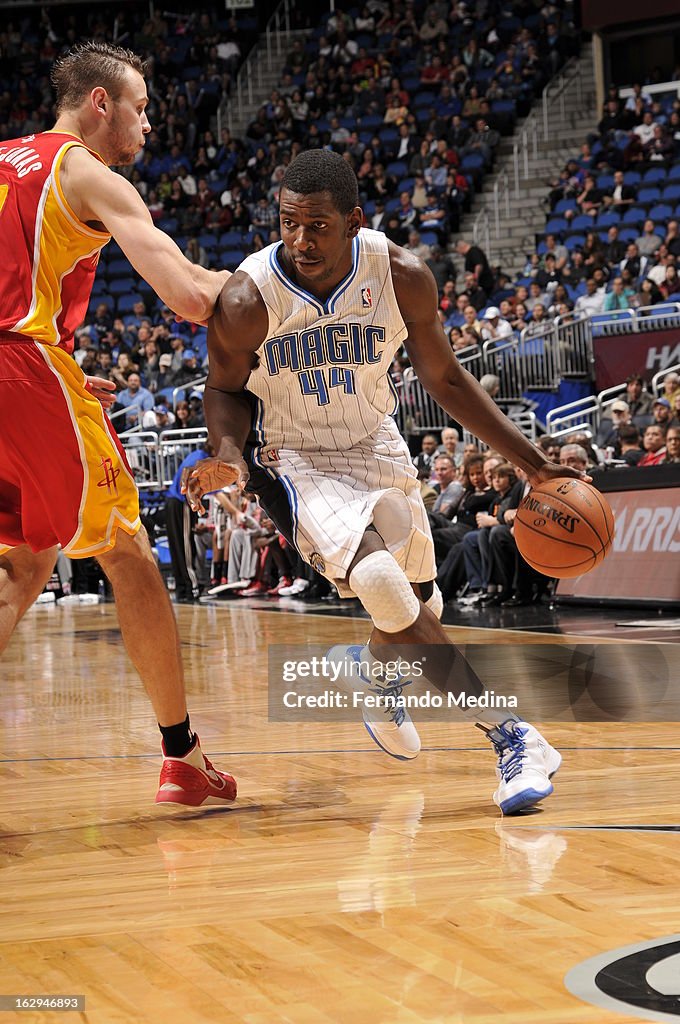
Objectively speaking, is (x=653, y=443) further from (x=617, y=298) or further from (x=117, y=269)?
(x=117, y=269)

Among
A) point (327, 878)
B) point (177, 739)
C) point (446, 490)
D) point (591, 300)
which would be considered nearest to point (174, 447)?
point (446, 490)

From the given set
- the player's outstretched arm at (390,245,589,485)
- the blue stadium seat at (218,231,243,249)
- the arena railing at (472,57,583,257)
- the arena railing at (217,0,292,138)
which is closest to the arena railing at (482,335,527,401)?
the arena railing at (472,57,583,257)

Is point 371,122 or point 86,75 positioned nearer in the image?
point 86,75

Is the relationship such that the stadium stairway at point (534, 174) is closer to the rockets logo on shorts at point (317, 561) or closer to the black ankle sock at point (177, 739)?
the rockets logo on shorts at point (317, 561)

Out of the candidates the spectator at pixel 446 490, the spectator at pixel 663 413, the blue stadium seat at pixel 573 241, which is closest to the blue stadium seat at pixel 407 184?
the blue stadium seat at pixel 573 241

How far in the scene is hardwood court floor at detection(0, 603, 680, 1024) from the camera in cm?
182

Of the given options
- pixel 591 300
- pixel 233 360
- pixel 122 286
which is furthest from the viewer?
pixel 122 286

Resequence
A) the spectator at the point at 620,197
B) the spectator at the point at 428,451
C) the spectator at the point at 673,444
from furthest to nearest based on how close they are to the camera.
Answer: the spectator at the point at 620,197 → the spectator at the point at 428,451 → the spectator at the point at 673,444

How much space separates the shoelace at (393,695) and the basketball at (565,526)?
55 centimetres

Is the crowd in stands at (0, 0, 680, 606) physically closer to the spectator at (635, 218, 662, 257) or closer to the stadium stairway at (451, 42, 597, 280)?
the spectator at (635, 218, 662, 257)

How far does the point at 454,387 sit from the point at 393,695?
90cm

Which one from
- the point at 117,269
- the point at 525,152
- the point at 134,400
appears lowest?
the point at 134,400

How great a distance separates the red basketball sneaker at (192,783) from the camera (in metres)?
3.24

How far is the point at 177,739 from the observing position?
329cm
